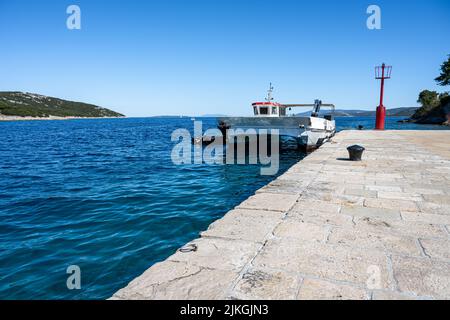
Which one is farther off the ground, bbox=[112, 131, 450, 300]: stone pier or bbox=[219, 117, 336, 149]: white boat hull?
bbox=[219, 117, 336, 149]: white boat hull

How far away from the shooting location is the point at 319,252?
2785 mm

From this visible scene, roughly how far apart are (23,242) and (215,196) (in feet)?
15.1

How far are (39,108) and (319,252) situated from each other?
171m

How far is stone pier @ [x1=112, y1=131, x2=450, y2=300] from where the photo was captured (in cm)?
218

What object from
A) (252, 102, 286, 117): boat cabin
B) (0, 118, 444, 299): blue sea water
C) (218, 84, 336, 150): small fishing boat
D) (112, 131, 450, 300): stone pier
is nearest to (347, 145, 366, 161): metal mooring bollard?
(0, 118, 444, 299): blue sea water

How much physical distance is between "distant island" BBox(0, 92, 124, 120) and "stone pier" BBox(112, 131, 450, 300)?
13062cm

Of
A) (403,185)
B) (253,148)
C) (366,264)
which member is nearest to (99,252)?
(366,264)

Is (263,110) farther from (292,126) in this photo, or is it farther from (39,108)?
(39,108)

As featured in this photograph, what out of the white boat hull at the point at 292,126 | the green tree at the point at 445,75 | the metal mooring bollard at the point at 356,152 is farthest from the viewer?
the green tree at the point at 445,75

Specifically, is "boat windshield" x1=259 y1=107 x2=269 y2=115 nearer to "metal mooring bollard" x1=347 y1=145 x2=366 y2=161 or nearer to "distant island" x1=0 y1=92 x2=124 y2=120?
"metal mooring bollard" x1=347 y1=145 x2=366 y2=161

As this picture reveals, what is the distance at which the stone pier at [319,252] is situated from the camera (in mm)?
2184

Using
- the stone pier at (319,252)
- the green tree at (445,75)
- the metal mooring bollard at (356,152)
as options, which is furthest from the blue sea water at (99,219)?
the green tree at (445,75)

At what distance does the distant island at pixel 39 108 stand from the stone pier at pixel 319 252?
130624 millimetres

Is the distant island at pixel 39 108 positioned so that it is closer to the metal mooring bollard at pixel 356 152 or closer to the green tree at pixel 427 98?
the metal mooring bollard at pixel 356 152
